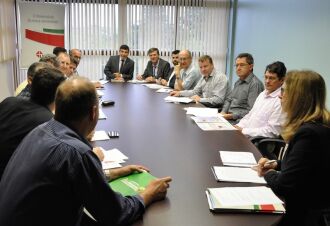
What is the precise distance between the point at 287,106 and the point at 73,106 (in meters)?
1.18

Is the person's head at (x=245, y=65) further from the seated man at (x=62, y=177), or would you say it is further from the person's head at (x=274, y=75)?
the seated man at (x=62, y=177)

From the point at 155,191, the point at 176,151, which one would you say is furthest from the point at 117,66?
the point at 155,191

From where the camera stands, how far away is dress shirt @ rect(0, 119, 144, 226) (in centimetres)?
115

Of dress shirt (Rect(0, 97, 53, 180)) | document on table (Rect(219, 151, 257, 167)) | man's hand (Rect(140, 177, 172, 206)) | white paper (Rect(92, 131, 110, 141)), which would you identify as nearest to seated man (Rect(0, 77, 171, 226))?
man's hand (Rect(140, 177, 172, 206))

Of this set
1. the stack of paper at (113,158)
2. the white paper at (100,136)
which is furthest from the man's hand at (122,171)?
the white paper at (100,136)

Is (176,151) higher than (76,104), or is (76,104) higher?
(76,104)

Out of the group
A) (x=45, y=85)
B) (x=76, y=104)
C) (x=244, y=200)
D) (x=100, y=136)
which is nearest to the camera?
(x=76, y=104)

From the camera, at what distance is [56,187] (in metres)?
1.14

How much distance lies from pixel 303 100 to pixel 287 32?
126 inches

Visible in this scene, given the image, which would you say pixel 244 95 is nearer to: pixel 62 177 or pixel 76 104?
pixel 76 104

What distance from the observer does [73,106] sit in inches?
49.1

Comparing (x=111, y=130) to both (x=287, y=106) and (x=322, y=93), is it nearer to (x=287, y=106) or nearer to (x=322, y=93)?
(x=287, y=106)

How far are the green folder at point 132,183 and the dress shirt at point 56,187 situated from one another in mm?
345

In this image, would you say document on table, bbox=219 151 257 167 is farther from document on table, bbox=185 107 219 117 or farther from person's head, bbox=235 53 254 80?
person's head, bbox=235 53 254 80
